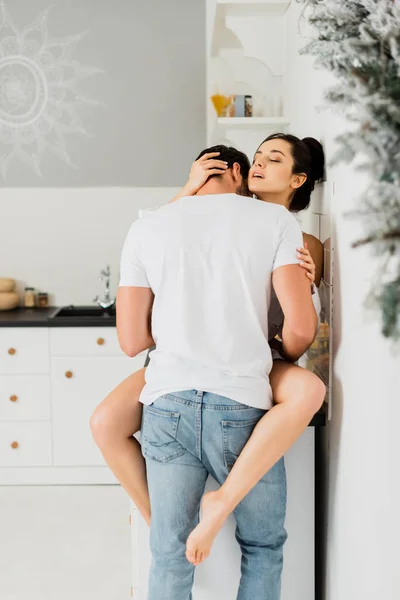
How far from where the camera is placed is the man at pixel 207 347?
1.67m

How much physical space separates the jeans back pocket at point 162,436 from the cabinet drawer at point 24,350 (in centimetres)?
194

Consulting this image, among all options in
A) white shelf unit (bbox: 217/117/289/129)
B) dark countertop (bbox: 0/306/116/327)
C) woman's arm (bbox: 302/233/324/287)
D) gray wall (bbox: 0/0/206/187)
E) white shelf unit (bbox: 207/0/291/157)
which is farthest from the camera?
gray wall (bbox: 0/0/206/187)

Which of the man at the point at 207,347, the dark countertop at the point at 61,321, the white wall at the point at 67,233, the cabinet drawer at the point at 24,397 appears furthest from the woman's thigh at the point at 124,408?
the white wall at the point at 67,233

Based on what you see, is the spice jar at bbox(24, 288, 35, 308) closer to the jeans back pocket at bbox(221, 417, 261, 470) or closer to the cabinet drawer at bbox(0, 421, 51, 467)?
the cabinet drawer at bbox(0, 421, 51, 467)

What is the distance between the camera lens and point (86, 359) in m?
3.59

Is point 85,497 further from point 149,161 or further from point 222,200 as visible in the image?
point 222,200

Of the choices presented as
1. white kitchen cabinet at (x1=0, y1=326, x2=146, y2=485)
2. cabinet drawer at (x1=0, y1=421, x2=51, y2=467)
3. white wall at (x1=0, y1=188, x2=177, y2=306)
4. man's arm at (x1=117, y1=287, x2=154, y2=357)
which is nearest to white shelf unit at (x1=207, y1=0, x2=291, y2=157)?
white wall at (x1=0, y1=188, x2=177, y2=306)

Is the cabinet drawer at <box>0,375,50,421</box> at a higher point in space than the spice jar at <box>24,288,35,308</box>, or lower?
lower

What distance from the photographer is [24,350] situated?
358 cm

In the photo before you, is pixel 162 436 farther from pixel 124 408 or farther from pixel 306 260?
pixel 306 260

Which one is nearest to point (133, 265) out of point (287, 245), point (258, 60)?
point (287, 245)

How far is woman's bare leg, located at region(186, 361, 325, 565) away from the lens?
163 cm

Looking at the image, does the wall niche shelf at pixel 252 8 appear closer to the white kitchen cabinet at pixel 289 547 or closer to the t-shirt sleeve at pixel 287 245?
the t-shirt sleeve at pixel 287 245

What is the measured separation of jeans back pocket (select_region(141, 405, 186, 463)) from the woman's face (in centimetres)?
74
